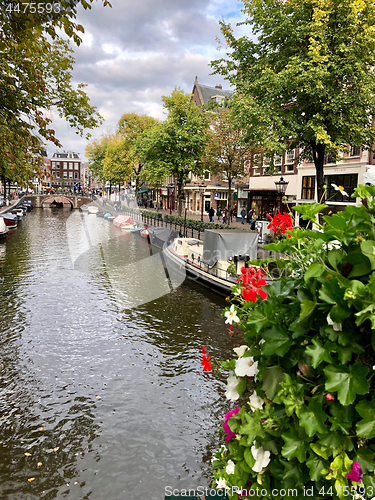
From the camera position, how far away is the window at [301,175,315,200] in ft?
96.7

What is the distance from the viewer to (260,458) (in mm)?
1899

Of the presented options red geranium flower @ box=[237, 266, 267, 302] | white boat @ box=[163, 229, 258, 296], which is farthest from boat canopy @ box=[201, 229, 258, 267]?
red geranium flower @ box=[237, 266, 267, 302]

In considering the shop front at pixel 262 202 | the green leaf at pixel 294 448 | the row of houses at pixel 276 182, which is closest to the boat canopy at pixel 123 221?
the row of houses at pixel 276 182

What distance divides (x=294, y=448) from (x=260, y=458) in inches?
9.6

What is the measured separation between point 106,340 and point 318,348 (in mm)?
11029

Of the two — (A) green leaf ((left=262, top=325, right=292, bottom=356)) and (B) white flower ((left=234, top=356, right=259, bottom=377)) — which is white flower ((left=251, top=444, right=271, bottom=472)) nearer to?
(B) white flower ((left=234, top=356, right=259, bottom=377))

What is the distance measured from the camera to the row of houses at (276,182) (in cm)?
2430

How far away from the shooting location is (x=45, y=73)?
9039 millimetres

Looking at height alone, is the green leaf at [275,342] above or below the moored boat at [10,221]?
above

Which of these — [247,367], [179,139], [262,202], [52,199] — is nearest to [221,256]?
[247,367]

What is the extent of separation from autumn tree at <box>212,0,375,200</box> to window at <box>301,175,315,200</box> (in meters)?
13.1

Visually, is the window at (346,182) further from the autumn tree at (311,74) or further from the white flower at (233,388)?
the white flower at (233,388)

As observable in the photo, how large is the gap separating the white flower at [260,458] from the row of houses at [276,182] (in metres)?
4.66

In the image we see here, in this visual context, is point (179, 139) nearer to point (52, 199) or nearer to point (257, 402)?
point (257, 402)
